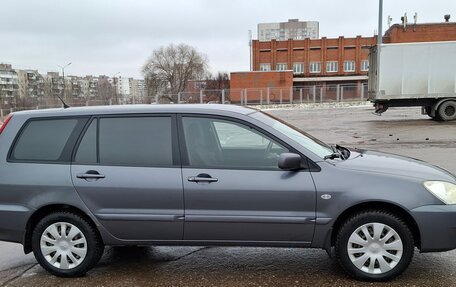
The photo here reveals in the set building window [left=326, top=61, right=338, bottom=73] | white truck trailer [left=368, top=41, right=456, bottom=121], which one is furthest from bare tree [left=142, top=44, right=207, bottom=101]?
white truck trailer [left=368, top=41, right=456, bottom=121]

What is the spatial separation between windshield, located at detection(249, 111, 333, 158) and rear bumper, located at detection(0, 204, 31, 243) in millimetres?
2365

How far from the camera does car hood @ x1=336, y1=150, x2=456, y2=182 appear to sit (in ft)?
12.2

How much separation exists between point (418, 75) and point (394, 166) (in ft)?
59.9

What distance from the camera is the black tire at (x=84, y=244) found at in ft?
13.1

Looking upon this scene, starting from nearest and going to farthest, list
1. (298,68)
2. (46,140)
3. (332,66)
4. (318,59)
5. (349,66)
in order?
(46,140) → (349,66) → (332,66) → (318,59) → (298,68)

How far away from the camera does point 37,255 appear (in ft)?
13.3

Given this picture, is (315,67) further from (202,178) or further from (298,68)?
(202,178)

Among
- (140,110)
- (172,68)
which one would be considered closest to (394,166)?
(140,110)

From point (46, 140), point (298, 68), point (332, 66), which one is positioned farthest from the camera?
point (298, 68)

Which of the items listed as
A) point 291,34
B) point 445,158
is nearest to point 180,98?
point 445,158

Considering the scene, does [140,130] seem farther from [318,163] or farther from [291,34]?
[291,34]

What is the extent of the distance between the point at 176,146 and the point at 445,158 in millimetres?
8199

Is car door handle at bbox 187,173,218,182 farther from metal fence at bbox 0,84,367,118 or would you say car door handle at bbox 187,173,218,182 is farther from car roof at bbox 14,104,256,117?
metal fence at bbox 0,84,367,118

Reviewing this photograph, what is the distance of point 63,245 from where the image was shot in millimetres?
4031
